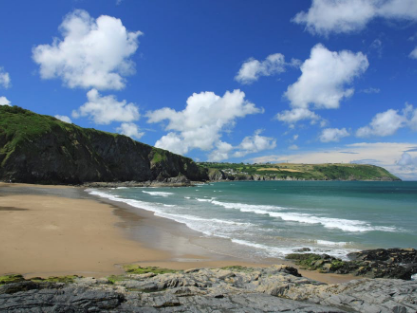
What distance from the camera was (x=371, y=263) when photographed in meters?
11.4

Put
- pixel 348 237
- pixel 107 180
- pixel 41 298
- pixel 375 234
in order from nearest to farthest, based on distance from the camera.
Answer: pixel 41 298, pixel 348 237, pixel 375 234, pixel 107 180

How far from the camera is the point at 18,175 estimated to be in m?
61.5

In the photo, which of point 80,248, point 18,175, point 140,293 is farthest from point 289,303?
point 18,175

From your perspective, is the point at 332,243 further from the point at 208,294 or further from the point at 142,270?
the point at 208,294

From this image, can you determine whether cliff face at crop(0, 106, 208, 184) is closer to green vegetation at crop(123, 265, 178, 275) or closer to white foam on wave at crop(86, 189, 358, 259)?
white foam on wave at crop(86, 189, 358, 259)

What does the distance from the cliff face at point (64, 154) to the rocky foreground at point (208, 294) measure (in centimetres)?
6685

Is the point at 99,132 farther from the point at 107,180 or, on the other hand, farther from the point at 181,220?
the point at 181,220

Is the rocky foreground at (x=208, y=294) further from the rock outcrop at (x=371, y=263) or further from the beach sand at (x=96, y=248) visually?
the rock outcrop at (x=371, y=263)

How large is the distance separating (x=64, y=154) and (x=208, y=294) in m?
77.6

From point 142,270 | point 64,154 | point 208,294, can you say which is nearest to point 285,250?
point 142,270

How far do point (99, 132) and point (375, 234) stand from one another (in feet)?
306

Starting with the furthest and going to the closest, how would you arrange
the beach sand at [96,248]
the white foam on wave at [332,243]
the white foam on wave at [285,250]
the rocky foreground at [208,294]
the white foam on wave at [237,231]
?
the white foam on wave at [332,243] → the white foam on wave at [237,231] → the white foam on wave at [285,250] → the beach sand at [96,248] → the rocky foreground at [208,294]

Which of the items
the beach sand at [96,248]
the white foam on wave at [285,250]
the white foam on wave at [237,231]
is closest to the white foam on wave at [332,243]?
the white foam on wave at [237,231]

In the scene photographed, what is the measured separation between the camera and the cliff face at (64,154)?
62500mm
